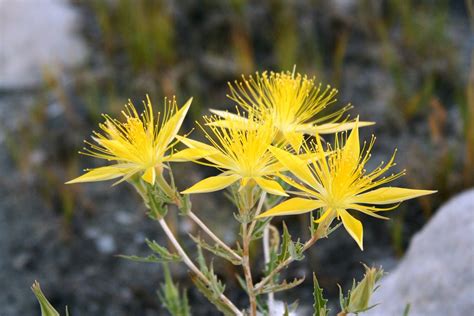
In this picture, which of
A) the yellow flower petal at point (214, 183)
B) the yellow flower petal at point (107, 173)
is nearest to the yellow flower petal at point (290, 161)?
the yellow flower petal at point (214, 183)

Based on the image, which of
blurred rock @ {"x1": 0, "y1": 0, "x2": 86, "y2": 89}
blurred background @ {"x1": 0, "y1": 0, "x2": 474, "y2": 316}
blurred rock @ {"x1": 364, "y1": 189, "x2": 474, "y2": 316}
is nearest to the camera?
blurred rock @ {"x1": 364, "y1": 189, "x2": 474, "y2": 316}

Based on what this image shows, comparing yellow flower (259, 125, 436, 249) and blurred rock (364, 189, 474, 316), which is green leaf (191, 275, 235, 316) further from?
blurred rock (364, 189, 474, 316)

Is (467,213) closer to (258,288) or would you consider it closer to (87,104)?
(258,288)

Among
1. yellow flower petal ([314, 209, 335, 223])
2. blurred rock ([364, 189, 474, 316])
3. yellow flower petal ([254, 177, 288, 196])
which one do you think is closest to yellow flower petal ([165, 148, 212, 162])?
yellow flower petal ([254, 177, 288, 196])

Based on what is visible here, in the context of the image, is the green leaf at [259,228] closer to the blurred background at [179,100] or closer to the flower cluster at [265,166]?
the flower cluster at [265,166]

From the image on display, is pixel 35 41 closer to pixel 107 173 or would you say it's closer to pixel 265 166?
pixel 107 173
